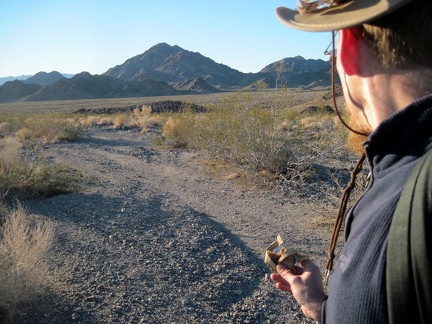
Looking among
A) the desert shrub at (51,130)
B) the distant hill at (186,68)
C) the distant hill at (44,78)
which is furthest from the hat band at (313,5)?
the distant hill at (44,78)

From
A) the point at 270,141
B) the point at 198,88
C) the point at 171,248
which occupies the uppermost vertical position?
the point at 198,88

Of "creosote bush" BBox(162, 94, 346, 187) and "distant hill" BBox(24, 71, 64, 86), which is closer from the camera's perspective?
"creosote bush" BBox(162, 94, 346, 187)

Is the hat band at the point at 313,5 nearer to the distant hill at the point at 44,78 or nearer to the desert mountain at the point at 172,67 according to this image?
the desert mountain at the point at 172,67

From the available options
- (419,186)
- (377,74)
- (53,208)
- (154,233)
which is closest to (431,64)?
(377,74)

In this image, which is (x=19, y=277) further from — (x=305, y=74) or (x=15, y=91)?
(x=305, y=74)

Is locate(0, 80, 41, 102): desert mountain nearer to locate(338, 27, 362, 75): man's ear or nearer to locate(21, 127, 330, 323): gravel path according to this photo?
locate(21, 127, 330, 323): gravel path

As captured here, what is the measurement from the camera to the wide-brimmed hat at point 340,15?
1059mm

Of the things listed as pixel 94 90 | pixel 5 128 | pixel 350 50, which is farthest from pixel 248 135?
pixel 94 90

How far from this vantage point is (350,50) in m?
1.22

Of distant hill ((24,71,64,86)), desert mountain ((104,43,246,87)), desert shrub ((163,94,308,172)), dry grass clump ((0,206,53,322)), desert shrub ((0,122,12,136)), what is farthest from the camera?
distant hill ((24,71,64,86))

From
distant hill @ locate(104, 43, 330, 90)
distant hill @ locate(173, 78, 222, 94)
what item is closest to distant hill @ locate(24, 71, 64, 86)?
distant hill @ locate(104, 43, 330, 90)

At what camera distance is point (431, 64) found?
3.61ft

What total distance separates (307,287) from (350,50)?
2.87ft

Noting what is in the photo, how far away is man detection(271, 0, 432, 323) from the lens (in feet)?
3.34
